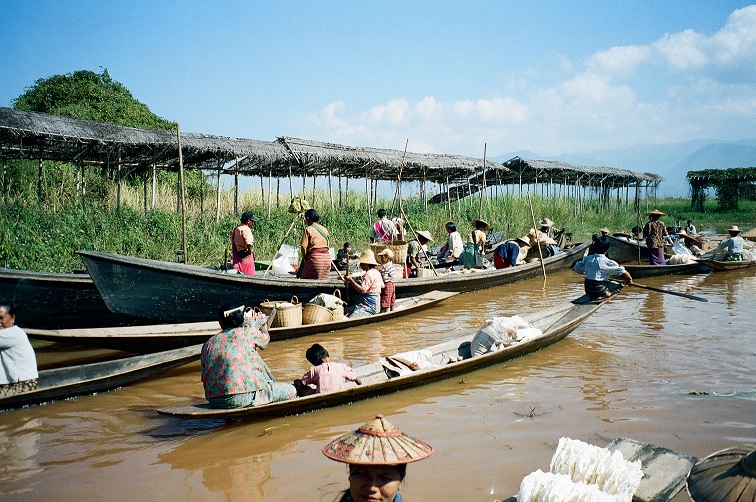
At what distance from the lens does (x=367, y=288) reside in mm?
8312

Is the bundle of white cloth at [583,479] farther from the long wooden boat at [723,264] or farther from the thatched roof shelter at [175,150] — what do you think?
the long wooden boat at [723,264]

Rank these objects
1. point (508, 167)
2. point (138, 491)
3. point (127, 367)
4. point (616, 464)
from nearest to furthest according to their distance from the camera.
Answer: point (616, 464)
point (138, 491)
point (127, 367)
point (508, 167)

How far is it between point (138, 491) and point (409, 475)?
177 centimetres

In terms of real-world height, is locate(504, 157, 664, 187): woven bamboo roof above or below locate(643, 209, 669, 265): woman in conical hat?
above

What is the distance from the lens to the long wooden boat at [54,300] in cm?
715

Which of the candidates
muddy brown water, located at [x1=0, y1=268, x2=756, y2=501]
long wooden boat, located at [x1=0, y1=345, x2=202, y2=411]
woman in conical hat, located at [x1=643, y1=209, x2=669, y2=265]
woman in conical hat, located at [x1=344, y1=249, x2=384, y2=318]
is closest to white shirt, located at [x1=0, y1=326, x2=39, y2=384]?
long wooden boat, located at [x1=0, y1=345, x2=202, y2=411]

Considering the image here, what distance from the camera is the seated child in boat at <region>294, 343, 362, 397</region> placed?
4941mm

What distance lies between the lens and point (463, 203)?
2128 centimetres

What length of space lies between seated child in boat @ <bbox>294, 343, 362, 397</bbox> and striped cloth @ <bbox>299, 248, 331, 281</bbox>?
379cm

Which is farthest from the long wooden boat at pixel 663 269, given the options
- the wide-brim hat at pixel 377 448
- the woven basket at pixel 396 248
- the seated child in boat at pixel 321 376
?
the wide-brim hat at pixel 377 448

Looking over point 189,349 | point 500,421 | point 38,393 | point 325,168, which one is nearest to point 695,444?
point 500,421

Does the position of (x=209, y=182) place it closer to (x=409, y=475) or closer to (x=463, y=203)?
(x=463, y=203)

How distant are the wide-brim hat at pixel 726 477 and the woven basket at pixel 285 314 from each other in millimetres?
5820

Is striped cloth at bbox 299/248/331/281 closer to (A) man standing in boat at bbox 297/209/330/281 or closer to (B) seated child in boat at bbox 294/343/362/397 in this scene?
(A) man standing in boat at bbox 297/209/330/281
